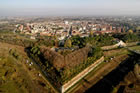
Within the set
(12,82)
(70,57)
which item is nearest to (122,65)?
(70,57)

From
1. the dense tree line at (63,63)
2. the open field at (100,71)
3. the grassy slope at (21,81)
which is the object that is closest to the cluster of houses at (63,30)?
the open field at (100,71)

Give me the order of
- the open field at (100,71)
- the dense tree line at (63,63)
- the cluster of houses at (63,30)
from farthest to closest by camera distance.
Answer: the cluster of houses at (63,30)
the dense tree line at (63,63)
the open field at (100,71)

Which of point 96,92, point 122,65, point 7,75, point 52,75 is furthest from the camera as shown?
point 122,65

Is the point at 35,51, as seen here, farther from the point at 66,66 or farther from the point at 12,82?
the point at 66,66

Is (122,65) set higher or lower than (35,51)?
lower

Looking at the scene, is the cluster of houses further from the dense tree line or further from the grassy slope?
the grassy slope

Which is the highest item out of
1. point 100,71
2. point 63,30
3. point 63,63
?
point 63,30

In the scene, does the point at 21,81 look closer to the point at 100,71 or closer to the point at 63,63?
the point at 63,63

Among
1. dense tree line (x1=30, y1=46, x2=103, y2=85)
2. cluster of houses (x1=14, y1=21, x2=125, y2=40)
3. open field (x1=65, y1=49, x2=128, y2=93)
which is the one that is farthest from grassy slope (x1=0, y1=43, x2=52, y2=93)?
cluster of houses (x1=14, y1=21, x2=125, y2=40)

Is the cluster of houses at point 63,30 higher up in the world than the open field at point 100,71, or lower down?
higher up

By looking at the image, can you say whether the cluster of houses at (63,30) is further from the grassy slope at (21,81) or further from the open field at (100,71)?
the grassy slope at (21,81)

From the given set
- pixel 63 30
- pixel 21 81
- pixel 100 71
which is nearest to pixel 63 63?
pixel 100 71
